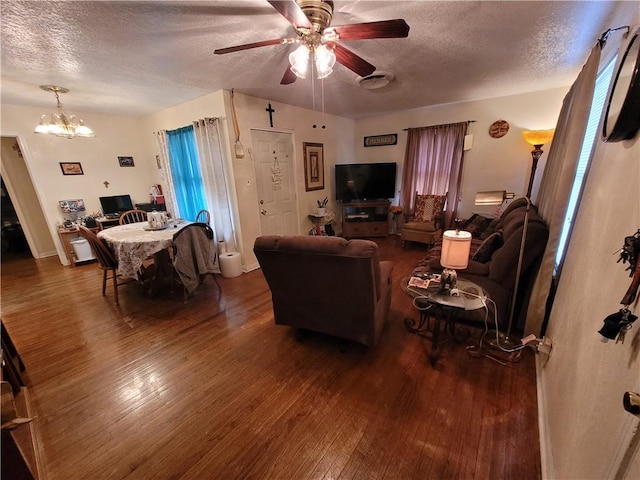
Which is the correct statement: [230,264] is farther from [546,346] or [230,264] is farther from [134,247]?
[546,346]

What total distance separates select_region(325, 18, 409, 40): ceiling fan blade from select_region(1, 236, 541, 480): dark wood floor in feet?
6.86

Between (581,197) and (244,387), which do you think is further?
(244,387)

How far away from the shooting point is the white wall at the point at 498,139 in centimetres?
353

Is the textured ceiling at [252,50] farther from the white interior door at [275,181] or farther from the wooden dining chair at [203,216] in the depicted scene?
the wooden dining chair at [203,216]

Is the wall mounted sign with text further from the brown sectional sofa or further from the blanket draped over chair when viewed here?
the blanket draped over chair


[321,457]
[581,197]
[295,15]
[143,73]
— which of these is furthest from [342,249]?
[143,73]

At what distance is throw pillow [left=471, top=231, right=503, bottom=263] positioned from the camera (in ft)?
7.72

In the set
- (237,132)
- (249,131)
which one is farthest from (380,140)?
(237,132)

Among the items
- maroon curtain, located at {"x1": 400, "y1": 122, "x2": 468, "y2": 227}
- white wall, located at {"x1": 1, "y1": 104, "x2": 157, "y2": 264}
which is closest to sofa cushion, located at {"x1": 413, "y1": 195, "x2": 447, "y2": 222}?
maroon curtain, located at {"x1": 400, "y1": 122, "x2": 468, "y2": 227}

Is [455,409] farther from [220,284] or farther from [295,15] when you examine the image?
[220,284]

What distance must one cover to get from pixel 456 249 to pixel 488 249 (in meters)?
0.95

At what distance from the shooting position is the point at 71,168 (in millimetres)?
4078

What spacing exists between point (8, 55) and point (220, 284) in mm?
2727

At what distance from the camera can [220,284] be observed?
326cm
